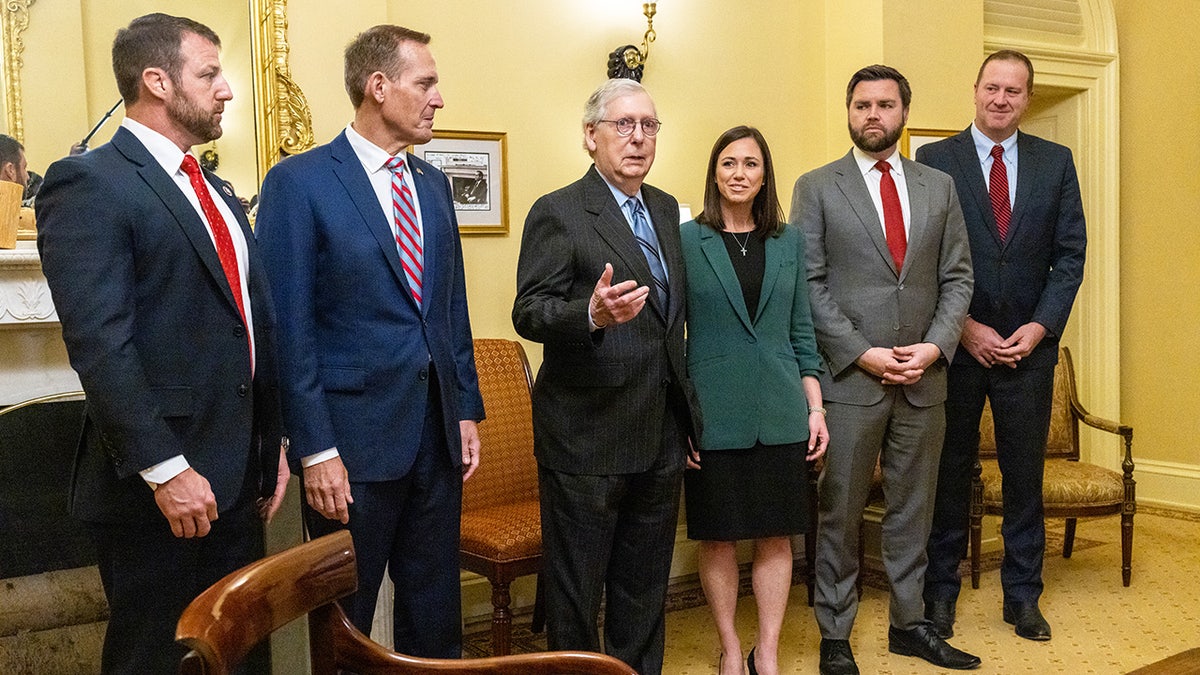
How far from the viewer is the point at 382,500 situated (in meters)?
2.36

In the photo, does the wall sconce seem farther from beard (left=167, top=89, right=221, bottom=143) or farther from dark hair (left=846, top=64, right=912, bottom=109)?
beard (left=167, top=89, right=221, bottom=143)

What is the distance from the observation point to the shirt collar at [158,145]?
206cm

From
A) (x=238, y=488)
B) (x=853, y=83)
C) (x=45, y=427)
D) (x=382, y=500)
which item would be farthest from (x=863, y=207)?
(x=45, y=427)

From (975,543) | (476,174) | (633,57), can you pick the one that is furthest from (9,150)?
(975,543)

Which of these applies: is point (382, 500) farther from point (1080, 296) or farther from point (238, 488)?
point (1080, 296)

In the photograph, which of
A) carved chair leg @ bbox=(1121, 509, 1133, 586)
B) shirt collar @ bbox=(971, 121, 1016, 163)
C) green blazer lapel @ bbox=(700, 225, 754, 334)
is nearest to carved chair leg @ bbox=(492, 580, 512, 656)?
green blazer lapel @ bbox=(700, 225, 754, 334)

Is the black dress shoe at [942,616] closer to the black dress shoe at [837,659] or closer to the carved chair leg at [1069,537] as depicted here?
the black dress shoe at [837,659]

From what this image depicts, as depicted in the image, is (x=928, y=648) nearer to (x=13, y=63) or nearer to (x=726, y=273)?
(x=726, y=273)

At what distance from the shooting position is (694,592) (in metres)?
4.34

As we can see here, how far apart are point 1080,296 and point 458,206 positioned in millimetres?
3601

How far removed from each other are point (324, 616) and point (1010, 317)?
281 cm

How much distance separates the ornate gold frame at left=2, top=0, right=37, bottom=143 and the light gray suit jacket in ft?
7.14

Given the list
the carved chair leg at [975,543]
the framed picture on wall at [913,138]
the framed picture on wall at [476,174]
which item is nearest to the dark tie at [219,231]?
the framed picture on wall at [476,174]

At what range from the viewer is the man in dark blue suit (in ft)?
12.1
